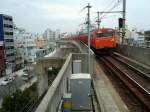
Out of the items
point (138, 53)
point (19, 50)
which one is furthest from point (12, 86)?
point (138, 53)

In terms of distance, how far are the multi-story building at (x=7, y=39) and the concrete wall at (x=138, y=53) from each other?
53828 millimetres

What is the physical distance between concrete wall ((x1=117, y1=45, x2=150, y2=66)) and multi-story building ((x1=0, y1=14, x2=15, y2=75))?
53828 mm

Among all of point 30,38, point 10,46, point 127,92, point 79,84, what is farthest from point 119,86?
point 30,38

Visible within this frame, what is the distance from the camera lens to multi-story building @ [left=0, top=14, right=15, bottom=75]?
80438 millimetres

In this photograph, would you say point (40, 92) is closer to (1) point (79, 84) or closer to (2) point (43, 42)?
(1) point (79, 84)

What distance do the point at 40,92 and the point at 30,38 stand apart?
325 ft

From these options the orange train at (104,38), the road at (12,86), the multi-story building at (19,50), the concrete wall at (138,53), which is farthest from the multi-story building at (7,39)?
the concrete wall at (138,53)

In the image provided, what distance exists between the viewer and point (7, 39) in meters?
84.8

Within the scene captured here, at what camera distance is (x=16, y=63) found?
93.4 metres

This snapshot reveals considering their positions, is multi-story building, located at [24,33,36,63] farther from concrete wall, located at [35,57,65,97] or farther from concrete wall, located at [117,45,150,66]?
concrete wall, located at [35,57,65,97]

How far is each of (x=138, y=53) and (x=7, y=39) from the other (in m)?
66.2

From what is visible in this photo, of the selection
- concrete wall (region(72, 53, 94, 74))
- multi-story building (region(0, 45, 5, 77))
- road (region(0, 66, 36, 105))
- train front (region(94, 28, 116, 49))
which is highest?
train front (region(94, 28, 116, 49))

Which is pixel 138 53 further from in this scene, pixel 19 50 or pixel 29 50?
pixel 29 50

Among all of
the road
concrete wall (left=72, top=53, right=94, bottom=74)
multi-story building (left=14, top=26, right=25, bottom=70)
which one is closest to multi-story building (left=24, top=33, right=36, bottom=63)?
multi-story building (left=14, top=26, right=25, bottom=70)
